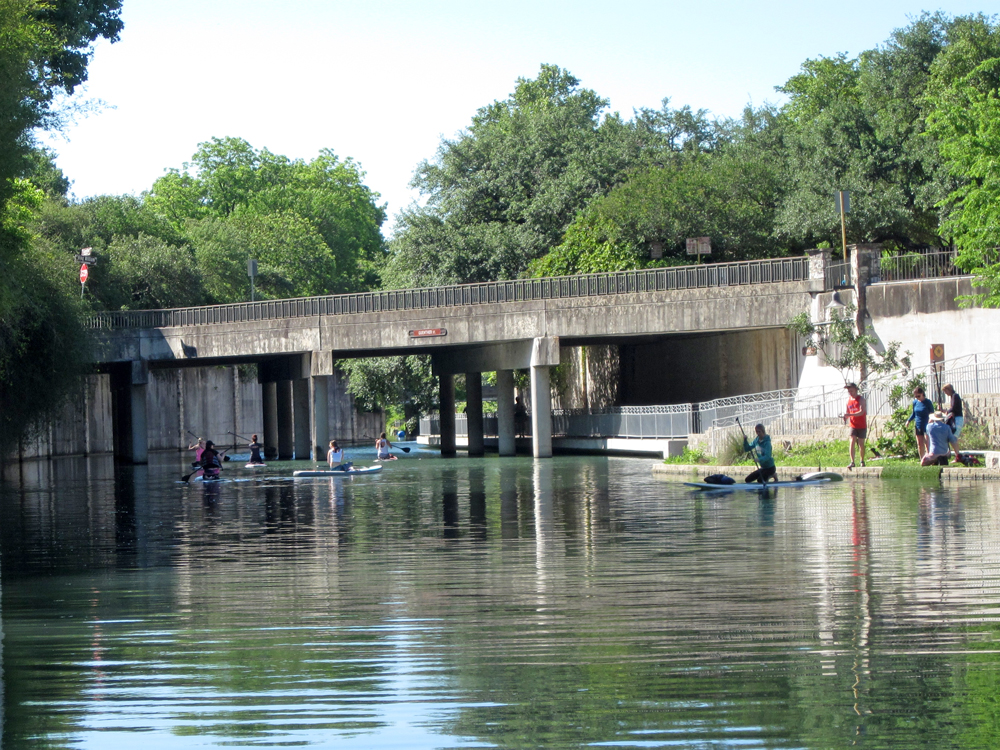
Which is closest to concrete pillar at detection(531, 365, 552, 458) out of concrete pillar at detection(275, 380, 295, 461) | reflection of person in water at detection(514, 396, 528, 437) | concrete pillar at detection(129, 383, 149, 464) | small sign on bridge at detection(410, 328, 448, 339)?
small sign on bridge at detection(410, 328, 448, 339)

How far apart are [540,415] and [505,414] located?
181 inches

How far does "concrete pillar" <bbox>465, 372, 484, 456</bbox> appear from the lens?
60375 millimetres

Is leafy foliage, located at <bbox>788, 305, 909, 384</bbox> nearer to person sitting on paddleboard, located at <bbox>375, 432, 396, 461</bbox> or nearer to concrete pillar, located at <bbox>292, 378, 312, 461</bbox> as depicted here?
person sitting on paddleboard, located at <bbox>375, 432, 396, 461</bbox>

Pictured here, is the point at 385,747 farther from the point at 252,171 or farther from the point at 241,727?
the point at 252,171

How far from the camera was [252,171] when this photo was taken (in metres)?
111

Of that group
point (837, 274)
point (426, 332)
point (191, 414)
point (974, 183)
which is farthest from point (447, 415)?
point (974, 183)

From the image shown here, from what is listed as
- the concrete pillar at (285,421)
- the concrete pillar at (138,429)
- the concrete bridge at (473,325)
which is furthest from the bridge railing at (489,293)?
the concrete pillar at (285,421)

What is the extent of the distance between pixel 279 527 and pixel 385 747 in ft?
50.5

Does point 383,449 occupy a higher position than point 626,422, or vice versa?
point 626,422

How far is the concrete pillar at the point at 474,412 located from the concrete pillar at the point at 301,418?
25.6 feet

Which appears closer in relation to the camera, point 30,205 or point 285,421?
point 30,205

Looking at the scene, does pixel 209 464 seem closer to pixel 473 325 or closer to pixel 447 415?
pixel 473 325

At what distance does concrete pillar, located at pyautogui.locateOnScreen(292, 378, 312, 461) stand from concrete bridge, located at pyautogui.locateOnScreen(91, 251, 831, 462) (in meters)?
0.06

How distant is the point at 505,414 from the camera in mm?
55594
